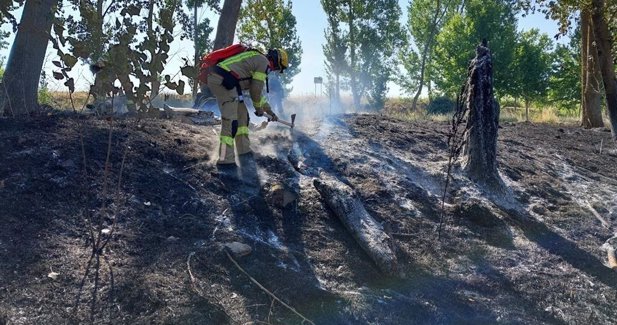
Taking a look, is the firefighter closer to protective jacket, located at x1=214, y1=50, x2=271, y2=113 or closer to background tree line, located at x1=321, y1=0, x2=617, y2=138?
protective jacket, located at x1=214, y1=50, x2=271, y2=113

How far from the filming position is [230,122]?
6.52m

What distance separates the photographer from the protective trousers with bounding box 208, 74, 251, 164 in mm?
6367

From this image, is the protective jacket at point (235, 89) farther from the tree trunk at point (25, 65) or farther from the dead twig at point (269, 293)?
the tree trunk at point (25, 65)

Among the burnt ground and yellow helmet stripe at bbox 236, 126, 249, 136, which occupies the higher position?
yellow helmet stripe at bbox 236, 126, 249, 136

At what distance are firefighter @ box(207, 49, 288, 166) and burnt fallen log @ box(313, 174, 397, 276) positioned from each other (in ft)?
3.84

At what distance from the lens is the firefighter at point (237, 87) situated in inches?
252

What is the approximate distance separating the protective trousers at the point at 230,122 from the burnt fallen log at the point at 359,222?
1.11 m

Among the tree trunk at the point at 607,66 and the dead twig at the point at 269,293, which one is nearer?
the dead twig at the point at 269,293

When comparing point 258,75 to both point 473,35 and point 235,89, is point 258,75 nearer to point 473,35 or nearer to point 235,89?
point 235,89

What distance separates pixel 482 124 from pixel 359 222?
2397 millimetres

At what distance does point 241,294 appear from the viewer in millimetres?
4199

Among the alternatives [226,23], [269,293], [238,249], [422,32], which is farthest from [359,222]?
[422,32]

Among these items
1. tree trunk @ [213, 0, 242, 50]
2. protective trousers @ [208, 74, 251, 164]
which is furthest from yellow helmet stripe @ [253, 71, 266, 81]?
tree trunk @ [213, 0, 242, 50]

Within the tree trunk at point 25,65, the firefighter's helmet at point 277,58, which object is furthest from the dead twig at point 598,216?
the tree trunk at point 25,65
